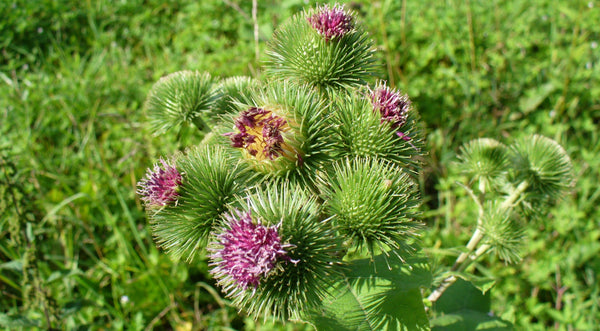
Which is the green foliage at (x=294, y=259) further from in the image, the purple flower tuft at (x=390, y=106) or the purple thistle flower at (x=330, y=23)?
the purple thistle flower at (x=330, y=23)

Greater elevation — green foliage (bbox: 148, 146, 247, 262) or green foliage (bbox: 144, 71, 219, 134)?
green foliage (bbox: 144, 71, 219, 134)

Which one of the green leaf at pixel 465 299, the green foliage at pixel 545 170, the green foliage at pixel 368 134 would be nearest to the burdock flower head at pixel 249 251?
the green foliage at pixel 368 134

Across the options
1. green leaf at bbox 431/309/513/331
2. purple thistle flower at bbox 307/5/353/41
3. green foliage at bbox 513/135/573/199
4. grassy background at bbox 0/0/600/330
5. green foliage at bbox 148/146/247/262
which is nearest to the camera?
green foliage at bbox 148/146/247/262

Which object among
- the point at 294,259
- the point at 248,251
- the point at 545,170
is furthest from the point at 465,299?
the point at 248,251

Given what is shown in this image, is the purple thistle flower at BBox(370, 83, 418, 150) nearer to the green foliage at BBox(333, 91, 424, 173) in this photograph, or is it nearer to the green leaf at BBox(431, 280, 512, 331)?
the green foliage at BBox(333, 91, 424, 173)

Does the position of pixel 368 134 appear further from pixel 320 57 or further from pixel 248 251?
pixel 248 251

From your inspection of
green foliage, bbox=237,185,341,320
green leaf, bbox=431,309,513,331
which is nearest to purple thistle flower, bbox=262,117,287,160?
green foliage, bbox=237,185,341,320

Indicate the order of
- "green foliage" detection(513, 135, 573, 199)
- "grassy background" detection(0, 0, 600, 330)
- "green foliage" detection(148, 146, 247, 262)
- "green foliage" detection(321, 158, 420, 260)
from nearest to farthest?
"green foliage" detection(321, 158, 420, 260) < "green foliage" detection(148, 146, 247, 262) < "green foliage" detection(513, 135, 573, 199) < "grassy background" detection(0, 0, 600, 330)

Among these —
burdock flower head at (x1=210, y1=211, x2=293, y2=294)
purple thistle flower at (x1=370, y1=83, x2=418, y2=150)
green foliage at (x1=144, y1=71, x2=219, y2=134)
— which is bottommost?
burdock flower head at (x1=210, y1=211, x2=293, y2=294)
